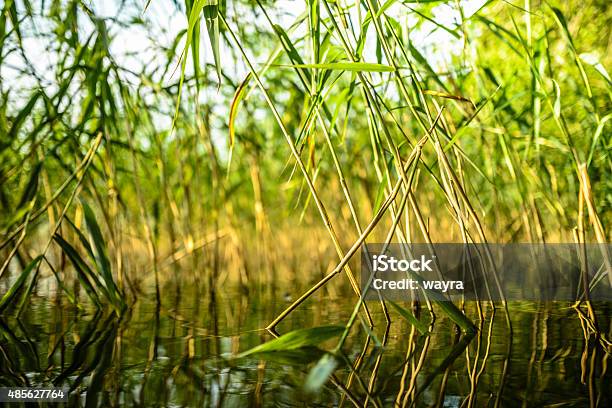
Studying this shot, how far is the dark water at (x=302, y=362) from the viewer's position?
2.13 feet

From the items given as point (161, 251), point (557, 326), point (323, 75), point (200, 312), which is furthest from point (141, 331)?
point (161, 251)

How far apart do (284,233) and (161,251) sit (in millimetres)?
897

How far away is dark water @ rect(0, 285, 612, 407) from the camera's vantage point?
2.13ft

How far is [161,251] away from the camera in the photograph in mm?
3205
